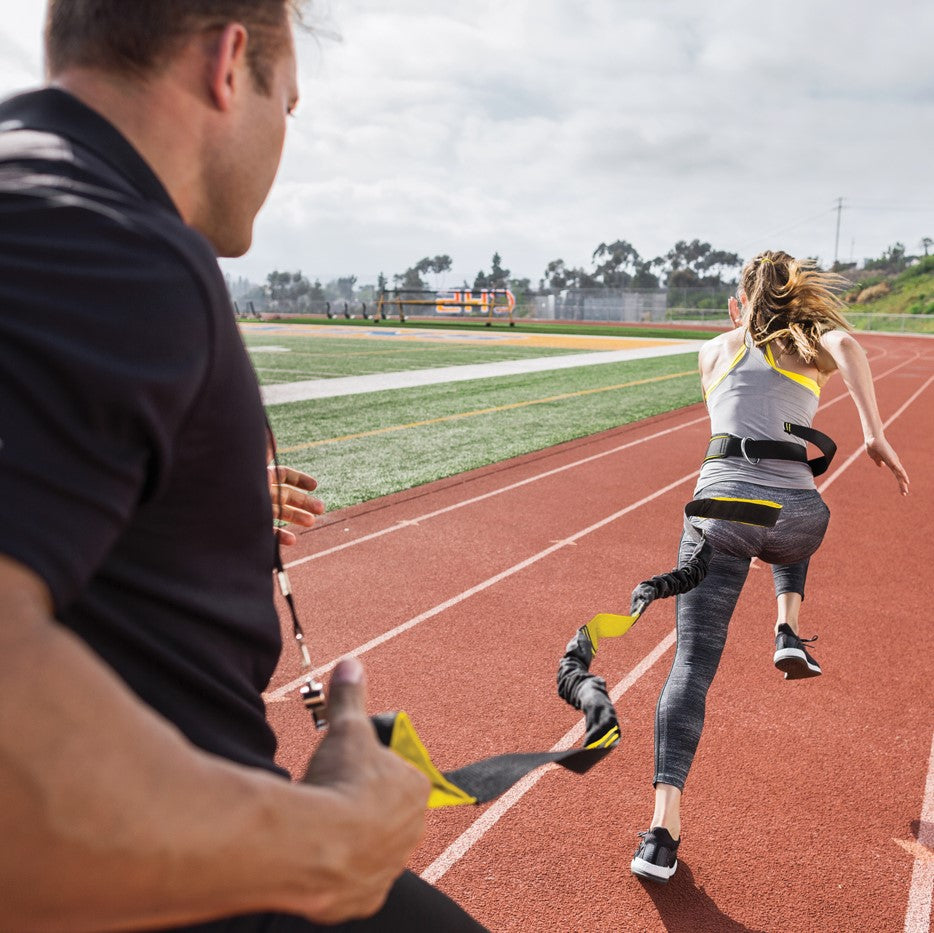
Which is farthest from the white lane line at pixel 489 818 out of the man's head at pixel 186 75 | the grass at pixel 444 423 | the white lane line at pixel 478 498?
the grass at pixel 444 423

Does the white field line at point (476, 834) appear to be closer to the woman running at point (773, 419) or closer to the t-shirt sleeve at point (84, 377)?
the woman running at point (773, 419)

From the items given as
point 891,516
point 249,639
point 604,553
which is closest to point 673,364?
point 891,516

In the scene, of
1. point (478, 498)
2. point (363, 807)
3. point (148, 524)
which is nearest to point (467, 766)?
point (363, 807)

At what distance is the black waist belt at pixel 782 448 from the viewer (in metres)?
3.68

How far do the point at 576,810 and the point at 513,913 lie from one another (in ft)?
2.22

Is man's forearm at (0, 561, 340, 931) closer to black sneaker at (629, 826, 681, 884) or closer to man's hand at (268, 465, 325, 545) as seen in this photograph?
man's hand at (268, 465, 325, 545)

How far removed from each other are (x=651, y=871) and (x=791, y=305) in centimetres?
241

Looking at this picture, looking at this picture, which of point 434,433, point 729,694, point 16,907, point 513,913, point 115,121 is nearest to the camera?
point 16,907

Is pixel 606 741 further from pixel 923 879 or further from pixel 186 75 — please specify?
pixel 923 879

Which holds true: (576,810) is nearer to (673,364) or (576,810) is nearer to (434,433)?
(434,433)

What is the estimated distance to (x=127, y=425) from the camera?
684 mm

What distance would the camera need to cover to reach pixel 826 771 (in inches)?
153

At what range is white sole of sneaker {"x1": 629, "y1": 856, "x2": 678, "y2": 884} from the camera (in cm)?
308

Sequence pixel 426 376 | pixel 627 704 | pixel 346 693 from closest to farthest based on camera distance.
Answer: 1. pixel 346 693
2. pixel 627 704
3. pixel 426 376
